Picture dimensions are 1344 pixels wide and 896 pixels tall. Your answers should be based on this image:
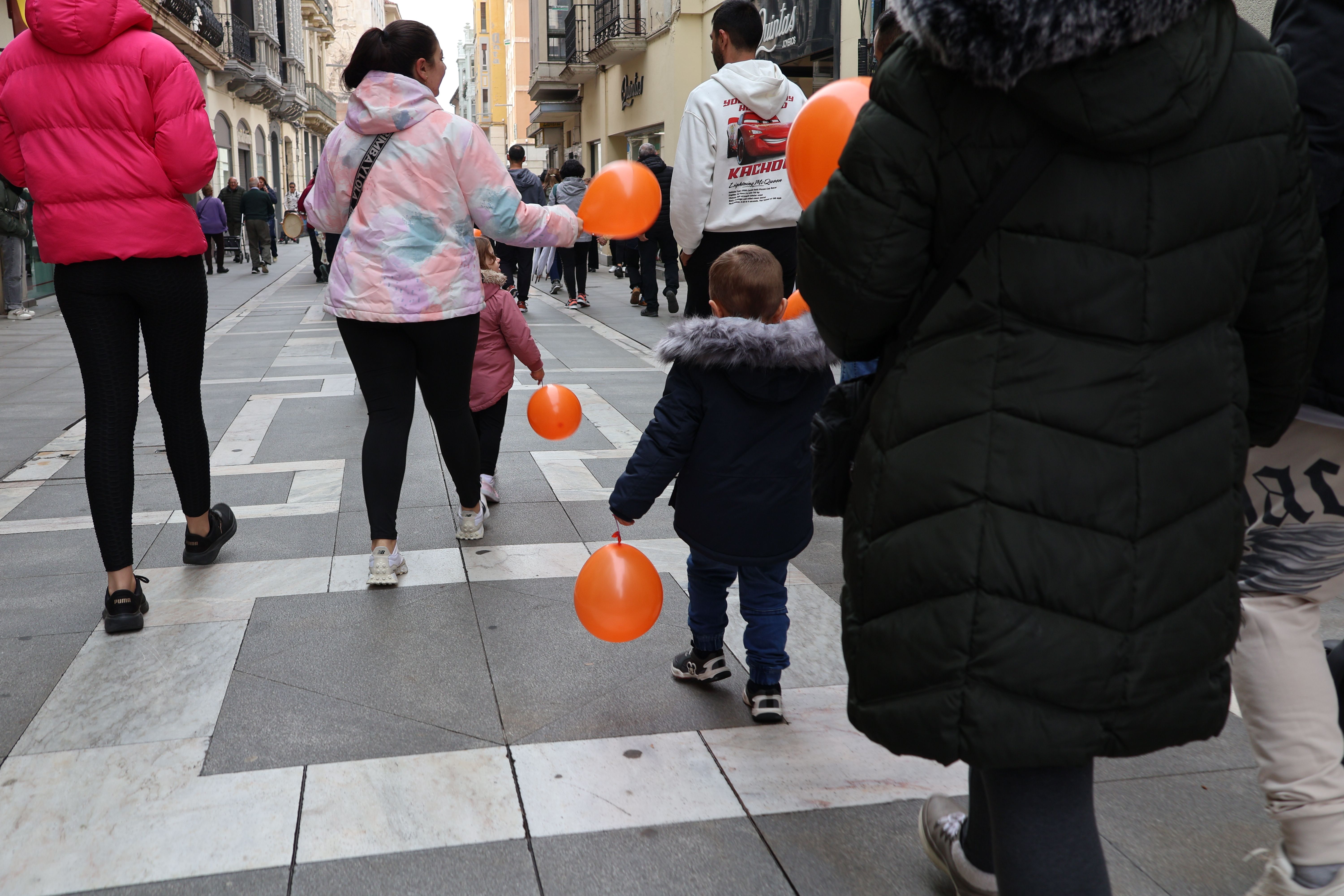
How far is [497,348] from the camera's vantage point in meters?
4.93

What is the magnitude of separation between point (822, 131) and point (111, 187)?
215cm

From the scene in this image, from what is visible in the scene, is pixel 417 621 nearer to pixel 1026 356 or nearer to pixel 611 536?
pixel 611 536

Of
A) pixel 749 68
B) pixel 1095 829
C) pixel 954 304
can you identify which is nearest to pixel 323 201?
pixel 749 68

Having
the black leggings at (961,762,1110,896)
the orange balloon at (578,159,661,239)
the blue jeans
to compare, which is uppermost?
the orange balloon at (578,159,661,239)

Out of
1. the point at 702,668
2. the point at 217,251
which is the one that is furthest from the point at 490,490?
the point at 217,251

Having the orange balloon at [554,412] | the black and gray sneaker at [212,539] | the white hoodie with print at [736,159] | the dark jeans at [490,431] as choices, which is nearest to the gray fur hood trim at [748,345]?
the orange balloon at [554,412]

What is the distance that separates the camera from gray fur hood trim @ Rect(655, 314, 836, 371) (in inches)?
106

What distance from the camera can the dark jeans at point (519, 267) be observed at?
45.2 feet

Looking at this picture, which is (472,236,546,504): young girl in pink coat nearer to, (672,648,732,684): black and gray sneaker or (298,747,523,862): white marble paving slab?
(672,648,732,684): black and gray sneaker

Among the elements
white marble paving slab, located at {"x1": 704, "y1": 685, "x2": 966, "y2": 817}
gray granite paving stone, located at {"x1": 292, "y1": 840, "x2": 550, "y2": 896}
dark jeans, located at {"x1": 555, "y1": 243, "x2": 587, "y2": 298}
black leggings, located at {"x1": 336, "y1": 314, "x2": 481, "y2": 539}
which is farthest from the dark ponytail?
dark jeans, located at {"x1": 555, "y1": 243, "x2": 587, "y2": 298}

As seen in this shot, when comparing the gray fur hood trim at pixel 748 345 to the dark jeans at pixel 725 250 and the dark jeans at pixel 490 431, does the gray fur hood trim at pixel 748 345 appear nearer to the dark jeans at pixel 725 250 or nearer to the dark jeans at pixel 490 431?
the dark jeans at pixel 725 250

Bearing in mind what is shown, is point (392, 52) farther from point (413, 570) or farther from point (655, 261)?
point (655, 261)

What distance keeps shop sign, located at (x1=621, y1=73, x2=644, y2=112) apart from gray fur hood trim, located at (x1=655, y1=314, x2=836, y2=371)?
22151 mm

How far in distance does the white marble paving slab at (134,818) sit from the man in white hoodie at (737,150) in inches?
103
